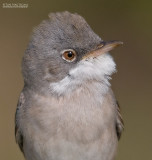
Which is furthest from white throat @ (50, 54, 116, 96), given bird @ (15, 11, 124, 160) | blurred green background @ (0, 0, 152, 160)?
blurred green background @ (0, 0, 152, 160)

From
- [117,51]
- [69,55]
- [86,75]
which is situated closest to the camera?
[86,75]

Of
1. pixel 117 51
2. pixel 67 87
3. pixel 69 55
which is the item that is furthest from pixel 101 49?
pixel 117 51

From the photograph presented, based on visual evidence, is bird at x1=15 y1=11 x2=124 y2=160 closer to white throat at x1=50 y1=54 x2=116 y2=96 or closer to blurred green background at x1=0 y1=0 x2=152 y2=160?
white throat at x1=50 y1=54 x2=116 y2=96

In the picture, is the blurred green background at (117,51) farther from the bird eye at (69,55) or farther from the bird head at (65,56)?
the bird eye at (69,55)

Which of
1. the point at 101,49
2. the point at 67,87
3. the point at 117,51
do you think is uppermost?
the point at 101,49

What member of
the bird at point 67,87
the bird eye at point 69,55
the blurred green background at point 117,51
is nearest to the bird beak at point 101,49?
the bird at point 67,87

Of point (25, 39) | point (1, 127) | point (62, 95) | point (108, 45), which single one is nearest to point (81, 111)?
point (62, 95)

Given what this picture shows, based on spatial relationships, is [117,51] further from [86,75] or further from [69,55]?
[86,75]
